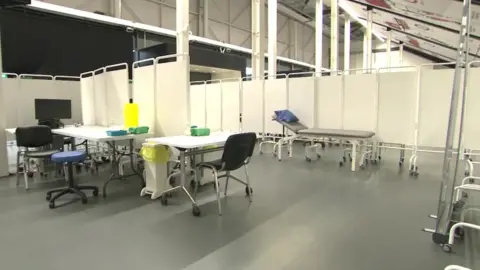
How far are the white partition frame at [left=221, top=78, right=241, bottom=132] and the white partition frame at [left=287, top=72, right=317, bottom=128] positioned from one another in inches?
59.4

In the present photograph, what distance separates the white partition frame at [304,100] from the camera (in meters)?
6.19

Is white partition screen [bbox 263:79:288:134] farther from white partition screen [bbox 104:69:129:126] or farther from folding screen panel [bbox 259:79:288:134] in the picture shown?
white partition screen [bbox 104:69:129:126]

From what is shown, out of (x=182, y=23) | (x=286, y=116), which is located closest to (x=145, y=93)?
(x=182, y=23)

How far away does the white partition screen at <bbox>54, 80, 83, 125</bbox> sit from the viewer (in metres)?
6.37

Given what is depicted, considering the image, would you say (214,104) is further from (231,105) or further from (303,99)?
(303,99)

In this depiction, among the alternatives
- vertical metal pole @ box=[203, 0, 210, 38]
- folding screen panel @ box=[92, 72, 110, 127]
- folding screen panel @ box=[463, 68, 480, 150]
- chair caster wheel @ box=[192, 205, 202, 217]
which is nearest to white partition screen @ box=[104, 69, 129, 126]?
folding screen panel @ box=[92, 72, 110, 127]

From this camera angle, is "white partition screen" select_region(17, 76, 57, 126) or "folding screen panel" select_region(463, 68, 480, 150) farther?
"white partition screen" select_region(17, 76, 57, 126)

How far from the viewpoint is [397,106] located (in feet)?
Answer: 16.8

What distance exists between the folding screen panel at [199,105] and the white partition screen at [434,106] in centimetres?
532

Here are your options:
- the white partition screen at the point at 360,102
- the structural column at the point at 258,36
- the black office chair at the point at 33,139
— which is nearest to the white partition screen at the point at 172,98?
the black office chair at the point at 33,139

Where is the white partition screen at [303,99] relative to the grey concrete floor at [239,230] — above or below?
above

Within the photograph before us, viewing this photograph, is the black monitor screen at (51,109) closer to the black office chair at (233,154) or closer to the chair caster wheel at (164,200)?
the chair caster wheel at (164,200)

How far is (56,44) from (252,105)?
5.06m

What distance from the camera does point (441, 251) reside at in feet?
7.45
